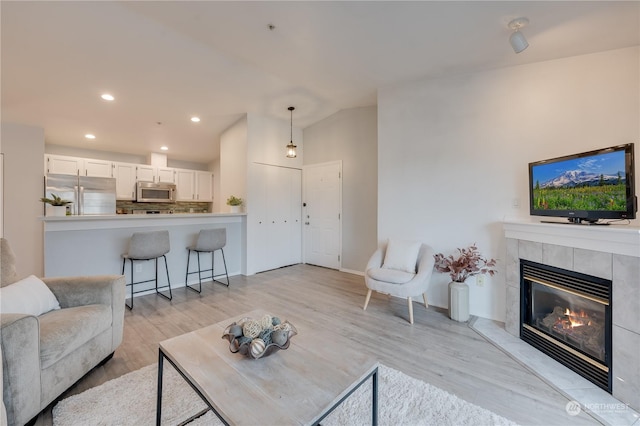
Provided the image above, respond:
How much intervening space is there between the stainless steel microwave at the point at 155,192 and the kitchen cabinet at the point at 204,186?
2.18ft

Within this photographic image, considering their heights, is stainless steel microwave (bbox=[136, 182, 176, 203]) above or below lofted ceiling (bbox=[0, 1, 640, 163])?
below

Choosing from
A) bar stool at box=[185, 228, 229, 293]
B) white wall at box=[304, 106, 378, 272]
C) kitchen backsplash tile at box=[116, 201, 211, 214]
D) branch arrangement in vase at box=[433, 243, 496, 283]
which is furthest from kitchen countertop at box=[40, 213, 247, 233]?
branch arrangement in vase at box=[433, 243, 496, 283]

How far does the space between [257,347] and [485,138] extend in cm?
308

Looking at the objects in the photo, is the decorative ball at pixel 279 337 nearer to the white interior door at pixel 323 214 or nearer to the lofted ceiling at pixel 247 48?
the lofted ceiling at pixel 247 48

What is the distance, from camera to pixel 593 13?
1958 mm

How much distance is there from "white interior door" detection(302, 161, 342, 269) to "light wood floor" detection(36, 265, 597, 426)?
0.95 m

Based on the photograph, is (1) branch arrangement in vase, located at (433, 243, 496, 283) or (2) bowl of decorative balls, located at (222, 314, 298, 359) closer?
(2) bowl of decorative balls, located at (222, 314, 298, 359)

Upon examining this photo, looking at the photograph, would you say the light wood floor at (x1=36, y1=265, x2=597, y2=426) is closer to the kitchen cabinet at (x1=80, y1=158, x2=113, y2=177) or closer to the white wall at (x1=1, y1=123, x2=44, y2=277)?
the white wall at (x1=1, y1=123, x2=44, y2=277)

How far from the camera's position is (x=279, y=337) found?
52.1 inches

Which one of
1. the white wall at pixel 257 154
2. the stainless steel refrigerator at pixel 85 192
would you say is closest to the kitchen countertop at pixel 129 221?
the white wall at pixel 257 154

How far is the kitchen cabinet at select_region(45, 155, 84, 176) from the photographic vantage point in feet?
15.5

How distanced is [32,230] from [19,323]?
426cm

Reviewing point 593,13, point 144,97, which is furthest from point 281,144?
point 593,13

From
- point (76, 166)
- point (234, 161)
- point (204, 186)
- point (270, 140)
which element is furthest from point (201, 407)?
point (204, 186)
